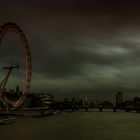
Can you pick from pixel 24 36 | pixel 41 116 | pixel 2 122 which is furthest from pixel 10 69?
pixel 41 116

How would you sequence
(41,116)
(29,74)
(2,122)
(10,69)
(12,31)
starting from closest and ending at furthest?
(12,31) → (29,74) → (2,122) → (10,69) → (41,116)

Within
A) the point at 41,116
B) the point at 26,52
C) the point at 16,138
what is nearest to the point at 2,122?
the point at 26,52

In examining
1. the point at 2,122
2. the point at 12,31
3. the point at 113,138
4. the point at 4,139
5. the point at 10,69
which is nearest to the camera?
the point at 4,139

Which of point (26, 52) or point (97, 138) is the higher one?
point (26, 52)

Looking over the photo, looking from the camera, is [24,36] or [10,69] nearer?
[24,36]

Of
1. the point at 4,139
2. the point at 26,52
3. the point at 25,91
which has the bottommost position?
the point at 4,139

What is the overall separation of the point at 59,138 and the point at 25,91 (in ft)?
92.3

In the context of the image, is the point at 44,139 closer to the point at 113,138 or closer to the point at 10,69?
the point at 113,138

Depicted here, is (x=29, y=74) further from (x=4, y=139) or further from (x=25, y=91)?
(x=4, y=139)

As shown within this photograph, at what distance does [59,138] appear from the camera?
65.7 metres

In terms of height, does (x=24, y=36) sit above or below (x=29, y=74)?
above

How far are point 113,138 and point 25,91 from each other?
3235 cm

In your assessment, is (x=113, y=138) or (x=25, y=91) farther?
(x=25, y=91)

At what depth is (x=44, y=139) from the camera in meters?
62.3
